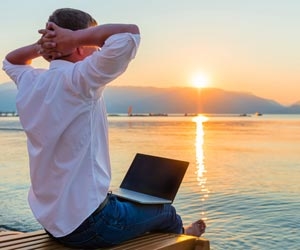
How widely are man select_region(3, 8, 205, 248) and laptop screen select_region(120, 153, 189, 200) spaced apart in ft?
2.06

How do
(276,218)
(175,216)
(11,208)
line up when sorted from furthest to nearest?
(11,208) < (276,218) < (175,216)

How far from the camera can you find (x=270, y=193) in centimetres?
990

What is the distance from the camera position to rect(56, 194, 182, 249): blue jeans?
311cm

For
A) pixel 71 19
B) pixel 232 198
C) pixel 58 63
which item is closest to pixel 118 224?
pixel 58 63

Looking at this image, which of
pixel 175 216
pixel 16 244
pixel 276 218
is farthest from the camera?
A: pixel 276 218

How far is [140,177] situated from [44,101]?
128 cm

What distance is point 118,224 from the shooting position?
3227mm

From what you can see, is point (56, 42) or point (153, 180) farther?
point (153, 180)

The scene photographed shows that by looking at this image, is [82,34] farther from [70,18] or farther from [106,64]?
[106,64]

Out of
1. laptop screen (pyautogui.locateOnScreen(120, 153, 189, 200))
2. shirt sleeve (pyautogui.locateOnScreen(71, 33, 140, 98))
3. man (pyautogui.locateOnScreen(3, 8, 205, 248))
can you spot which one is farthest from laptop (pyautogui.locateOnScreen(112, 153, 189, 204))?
shirt sleeve (pyautogui.locateOnScreen(71, 33, 140, 98))

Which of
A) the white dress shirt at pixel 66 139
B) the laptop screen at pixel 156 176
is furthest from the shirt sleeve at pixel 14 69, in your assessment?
the laptop screen at pixel 156 176

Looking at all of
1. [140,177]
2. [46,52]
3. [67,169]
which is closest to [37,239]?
Result: [67,169]

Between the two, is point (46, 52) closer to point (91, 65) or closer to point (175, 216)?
point (91, 65)

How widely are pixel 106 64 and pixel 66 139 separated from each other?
1.68 feet
